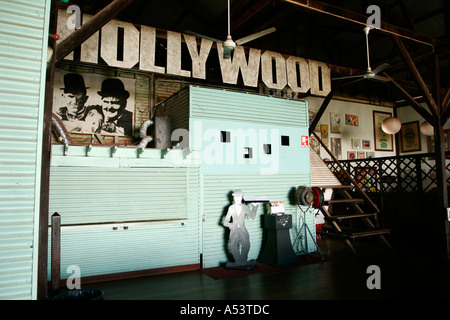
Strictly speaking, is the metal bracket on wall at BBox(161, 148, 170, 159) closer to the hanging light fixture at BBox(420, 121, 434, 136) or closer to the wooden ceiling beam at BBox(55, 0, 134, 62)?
the wooden ceiling beam at BBox(55, 0, 134, 62)

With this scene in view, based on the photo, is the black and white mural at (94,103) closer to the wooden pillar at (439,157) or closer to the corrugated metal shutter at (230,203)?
the corrugated metal shutter at (230,203)

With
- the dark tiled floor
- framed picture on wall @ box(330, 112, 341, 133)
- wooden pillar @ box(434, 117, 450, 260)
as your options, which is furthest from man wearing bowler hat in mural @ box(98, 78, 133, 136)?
framed picture on wall @ box(330, 112, 341, 133)

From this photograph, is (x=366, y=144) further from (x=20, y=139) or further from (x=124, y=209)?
(x=20, y=139)

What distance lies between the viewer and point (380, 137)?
48.8 feet

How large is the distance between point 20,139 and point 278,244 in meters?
5.31

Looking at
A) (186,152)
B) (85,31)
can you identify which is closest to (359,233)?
(186,152)

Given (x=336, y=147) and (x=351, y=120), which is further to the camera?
(x=351, y=120)

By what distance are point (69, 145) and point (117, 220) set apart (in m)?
1.64

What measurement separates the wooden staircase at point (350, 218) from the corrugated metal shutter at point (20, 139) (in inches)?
258

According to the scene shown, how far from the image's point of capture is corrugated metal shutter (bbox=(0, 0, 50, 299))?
3023 millimetres

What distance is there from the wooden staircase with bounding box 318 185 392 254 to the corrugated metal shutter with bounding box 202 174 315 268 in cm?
60

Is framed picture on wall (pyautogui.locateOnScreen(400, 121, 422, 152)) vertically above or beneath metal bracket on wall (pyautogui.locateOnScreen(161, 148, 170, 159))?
above

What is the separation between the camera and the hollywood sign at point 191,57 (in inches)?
236
